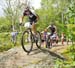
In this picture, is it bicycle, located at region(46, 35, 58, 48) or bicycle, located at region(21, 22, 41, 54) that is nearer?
bicycle, located at region(21, 22, 41, 54)

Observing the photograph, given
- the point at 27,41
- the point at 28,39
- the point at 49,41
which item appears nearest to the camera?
the point at 27,41

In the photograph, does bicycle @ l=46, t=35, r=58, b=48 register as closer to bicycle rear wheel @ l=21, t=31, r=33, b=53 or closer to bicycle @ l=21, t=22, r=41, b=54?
bicycle @ l=21, t=22, r=41, b=54

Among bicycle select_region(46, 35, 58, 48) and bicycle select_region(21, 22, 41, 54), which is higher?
bicycle select_region(21, 22, 41, 54)

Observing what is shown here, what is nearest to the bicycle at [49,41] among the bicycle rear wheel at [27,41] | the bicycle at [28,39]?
the bicycle at [28,39]

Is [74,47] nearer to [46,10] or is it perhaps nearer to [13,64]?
[13,64]

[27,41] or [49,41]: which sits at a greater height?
[27,41]

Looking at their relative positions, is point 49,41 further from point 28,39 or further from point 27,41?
point 27,41

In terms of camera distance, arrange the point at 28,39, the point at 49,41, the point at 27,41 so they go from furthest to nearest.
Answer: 1. the point at 49,41
2. the point at 28,39
3. the point at 27,41

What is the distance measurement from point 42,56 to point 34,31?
1.01 metres

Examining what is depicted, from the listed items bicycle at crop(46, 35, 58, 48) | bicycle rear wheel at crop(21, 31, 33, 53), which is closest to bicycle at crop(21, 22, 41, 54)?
bicycle rear wheel at crop(21, 31, 33, 53)

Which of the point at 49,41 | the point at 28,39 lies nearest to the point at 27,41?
the point at 28,39

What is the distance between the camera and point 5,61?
30.5 ft

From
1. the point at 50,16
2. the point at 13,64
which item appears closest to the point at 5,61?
the point at 13,64

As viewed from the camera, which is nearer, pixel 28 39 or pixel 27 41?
pixel 27 41
